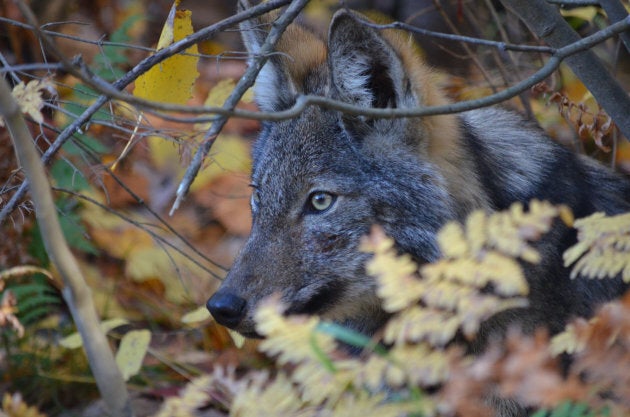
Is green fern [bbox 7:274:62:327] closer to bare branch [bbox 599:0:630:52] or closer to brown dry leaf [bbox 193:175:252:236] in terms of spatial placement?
brown dry leaf [bbox 193:175:252:236]

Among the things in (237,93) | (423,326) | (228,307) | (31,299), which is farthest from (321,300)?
(31,299)

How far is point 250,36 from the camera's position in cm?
414

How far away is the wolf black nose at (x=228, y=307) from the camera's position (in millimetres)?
3457

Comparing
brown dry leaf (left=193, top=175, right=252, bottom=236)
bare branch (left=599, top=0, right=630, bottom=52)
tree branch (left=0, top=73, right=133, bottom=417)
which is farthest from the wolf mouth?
brown dry leaf (left=193, top=175, right=252, bottom=236)

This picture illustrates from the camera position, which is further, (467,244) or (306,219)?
(306,219)

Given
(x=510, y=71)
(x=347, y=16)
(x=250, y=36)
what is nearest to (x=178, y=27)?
(x=250, y=36)

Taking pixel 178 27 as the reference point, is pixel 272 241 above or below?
below

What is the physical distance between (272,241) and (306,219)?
19 centimetres

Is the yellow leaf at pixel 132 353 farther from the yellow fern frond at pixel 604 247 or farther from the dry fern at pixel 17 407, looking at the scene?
the yellow fern frond at pixel 604 247

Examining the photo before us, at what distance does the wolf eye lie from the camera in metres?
3.71

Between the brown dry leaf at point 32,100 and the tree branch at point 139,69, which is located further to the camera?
the tree branch at point 139,69

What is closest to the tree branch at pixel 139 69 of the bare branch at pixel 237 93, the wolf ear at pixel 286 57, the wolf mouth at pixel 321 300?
the bare branch at pixel 237 93

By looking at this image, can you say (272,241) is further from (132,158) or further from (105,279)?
(132,158)

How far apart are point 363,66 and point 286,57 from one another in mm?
679
